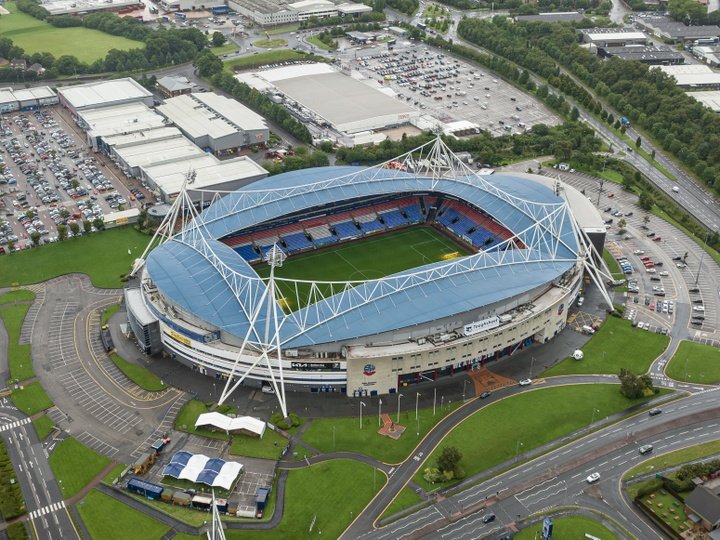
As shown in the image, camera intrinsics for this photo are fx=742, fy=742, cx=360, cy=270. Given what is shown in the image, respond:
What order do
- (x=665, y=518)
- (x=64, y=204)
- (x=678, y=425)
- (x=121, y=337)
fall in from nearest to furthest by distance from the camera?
(x=665, y=518), (x=678, y=425), (x=121, y=337), (x=64, y=204)

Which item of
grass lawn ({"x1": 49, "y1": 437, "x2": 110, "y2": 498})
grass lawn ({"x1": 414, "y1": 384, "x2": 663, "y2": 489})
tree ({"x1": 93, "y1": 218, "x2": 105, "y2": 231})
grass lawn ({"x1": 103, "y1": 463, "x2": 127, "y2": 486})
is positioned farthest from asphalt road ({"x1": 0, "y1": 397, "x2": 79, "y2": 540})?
tree ({"x1": 93, "y1": 218, "x2": 105, "y2": 231})

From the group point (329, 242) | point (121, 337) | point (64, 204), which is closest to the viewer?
point (121, 337)

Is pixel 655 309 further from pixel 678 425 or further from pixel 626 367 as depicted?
pixel 678 425

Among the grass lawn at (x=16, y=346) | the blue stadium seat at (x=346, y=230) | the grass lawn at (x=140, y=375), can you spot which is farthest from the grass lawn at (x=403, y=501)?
the blue stadium seat at (x=346, y=230)

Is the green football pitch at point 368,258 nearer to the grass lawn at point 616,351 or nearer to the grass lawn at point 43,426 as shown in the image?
the grass lawn at point 616,351

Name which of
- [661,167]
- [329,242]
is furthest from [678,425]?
[661,167]

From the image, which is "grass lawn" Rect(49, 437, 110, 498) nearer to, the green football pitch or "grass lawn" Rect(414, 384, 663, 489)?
"grass lawn" Rect(414, 384, 663, 489)

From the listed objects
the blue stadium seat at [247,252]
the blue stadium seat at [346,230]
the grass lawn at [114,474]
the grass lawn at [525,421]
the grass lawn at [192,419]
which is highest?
the grass lawn at [525,421]
